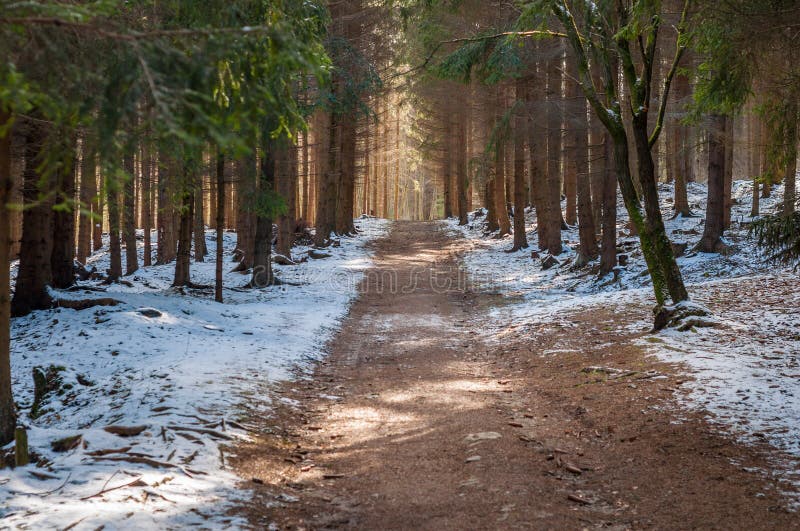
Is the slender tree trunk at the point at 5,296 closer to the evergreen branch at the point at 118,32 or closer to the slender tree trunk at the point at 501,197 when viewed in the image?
the evergreen branch at the point at 118,32

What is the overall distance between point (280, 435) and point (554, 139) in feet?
49.5

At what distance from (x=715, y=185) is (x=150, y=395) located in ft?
44.3

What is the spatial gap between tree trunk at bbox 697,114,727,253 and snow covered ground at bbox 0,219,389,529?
9235 mm

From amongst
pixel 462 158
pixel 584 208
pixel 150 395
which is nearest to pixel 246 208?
pixel 150 395

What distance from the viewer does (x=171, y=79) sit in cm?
350

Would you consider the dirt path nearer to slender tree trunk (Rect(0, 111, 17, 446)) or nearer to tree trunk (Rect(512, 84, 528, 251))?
slender tree trunk (Rect(0, 111, 17, 446))

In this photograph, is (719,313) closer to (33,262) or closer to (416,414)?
(416,414)

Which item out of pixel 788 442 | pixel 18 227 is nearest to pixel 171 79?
pixel 788 442

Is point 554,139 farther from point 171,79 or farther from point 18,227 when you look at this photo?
point 18,227

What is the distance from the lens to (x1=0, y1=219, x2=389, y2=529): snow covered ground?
14.1 feet

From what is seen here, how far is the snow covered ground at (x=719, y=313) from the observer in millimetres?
5938

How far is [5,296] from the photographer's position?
5387 millimetres

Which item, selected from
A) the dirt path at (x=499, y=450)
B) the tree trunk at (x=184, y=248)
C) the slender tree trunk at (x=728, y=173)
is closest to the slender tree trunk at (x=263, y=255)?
the tree trunk at (x=184, y=248)

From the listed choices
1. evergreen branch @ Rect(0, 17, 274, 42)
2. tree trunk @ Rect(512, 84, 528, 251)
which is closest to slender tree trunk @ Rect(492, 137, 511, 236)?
tree trunk @ Rect(512, 84, 528, 251)
